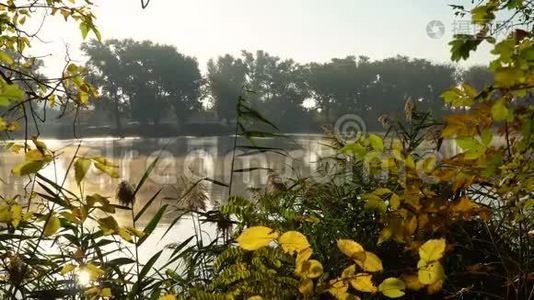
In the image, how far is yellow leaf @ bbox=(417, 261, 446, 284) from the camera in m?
1.25

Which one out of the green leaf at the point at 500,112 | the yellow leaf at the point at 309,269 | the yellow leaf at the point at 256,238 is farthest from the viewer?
the yellow leaf at the point at 309,269

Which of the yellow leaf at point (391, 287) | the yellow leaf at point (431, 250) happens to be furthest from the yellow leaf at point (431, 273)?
the yellow leaf at point (391, 287)

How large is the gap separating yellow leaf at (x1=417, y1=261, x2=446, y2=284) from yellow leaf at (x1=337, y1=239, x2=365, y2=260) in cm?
20

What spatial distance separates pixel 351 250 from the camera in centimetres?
120

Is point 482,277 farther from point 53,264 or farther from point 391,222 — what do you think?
A: point 53,264

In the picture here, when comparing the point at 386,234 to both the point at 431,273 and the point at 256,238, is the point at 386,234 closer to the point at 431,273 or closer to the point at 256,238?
the point at 431,273

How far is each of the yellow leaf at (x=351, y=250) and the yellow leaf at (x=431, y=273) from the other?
195 mm

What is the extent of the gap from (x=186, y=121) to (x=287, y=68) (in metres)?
16.9

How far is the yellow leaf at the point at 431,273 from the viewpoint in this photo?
1253mm

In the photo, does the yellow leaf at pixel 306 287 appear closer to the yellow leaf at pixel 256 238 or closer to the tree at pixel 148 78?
the yellow leaf at pixel 256 238

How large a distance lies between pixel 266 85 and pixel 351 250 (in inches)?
2873

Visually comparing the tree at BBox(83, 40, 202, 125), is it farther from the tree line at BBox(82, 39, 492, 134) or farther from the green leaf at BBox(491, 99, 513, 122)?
the green leaf at BBox(491, 99, 513, 122)

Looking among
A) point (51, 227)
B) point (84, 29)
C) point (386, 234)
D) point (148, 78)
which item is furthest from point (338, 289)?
point (148, 78)

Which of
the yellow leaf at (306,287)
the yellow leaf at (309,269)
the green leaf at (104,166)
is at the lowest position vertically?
the yellow leaf at (306,287)
